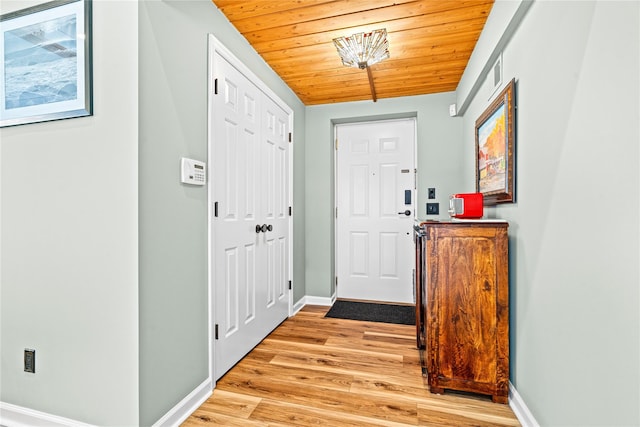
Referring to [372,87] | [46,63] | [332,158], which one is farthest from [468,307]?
[46,63]

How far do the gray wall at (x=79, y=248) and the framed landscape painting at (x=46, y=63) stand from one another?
5 cm

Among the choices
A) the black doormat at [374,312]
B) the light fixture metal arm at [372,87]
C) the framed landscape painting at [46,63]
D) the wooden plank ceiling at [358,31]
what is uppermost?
the wooden plank ceiling at [358,31]

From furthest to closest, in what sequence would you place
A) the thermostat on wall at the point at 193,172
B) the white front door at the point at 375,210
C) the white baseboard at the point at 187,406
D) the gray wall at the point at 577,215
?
1. the white front door at the point at 375,210
2. the thermostat on wall at the point at 193,172
3. the white baseboard at the point at 187,406
4. the gray wall at the point at 577,215

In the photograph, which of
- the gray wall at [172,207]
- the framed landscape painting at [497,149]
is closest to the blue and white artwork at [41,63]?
the gray wall at [172,207]

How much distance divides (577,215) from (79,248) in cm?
209

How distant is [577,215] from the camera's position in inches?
44.9

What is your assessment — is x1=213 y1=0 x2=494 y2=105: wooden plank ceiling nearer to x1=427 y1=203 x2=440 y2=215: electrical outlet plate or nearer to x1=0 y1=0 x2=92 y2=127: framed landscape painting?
x1=0 y1=0 x2=92 y2=127: framed landscape painting

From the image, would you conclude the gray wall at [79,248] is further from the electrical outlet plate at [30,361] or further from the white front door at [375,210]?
the white front door at [375,210]

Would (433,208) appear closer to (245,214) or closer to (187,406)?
(245,214)

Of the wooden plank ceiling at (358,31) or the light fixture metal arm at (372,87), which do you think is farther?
the light fixture metal arm at (372,87)

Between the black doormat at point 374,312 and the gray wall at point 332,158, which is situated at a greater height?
the gray wall at point 332,158

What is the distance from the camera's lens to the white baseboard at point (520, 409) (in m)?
1.50

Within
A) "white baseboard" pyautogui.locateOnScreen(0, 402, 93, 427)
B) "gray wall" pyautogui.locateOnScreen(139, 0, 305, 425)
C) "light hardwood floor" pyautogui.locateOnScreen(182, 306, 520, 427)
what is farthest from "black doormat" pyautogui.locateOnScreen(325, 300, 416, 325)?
"white baseboard" pyautogui.locateOnScreen(0, 402, 93, 427)

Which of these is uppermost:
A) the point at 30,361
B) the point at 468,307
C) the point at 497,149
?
the point at 497,149
